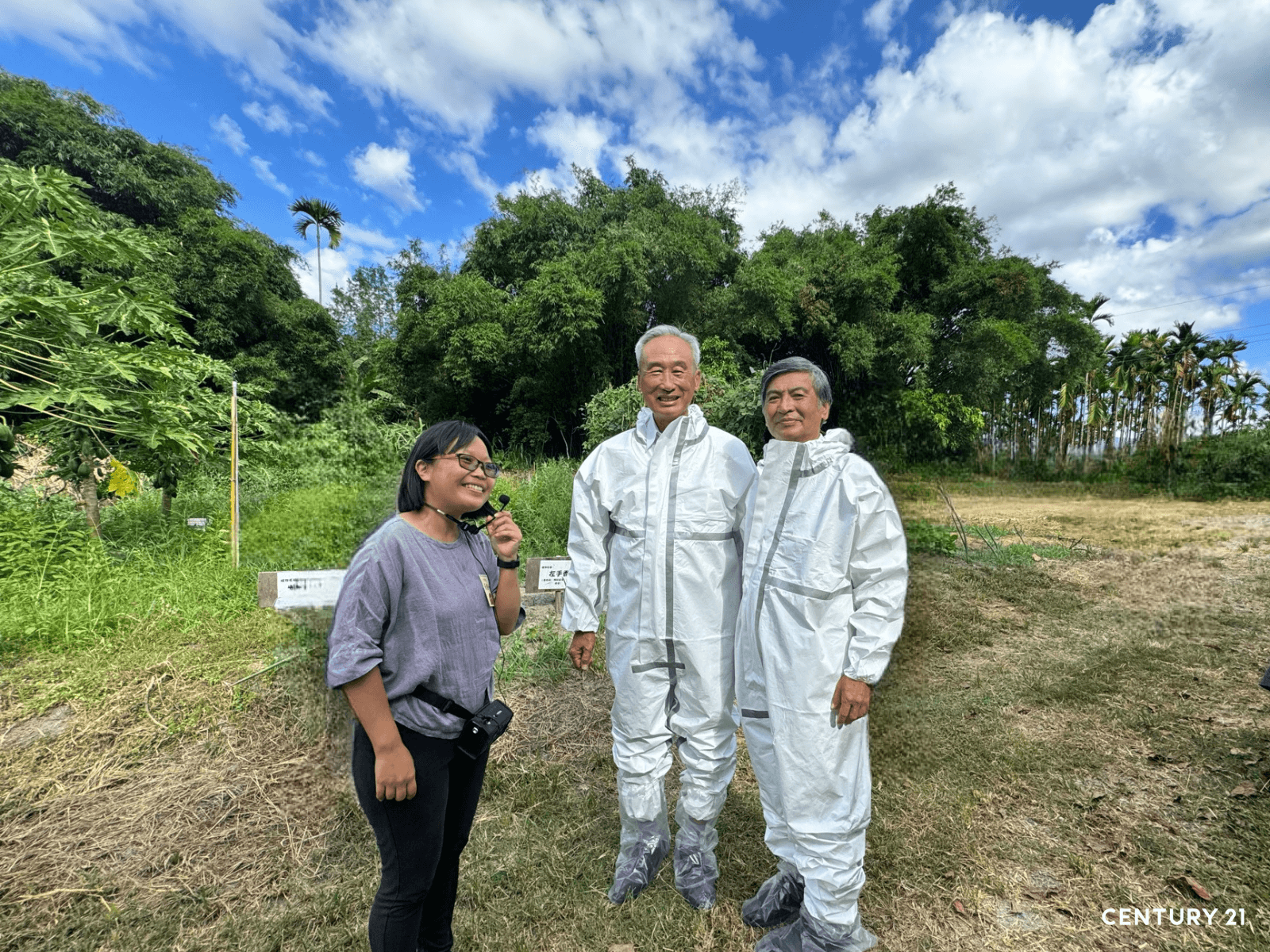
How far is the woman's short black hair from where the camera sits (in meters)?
1.38

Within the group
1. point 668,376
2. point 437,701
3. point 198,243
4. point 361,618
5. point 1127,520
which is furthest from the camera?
point 198,243

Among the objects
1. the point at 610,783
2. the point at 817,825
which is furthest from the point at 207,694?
the point at 817,825

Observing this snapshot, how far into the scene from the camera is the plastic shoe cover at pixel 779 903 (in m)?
1.89

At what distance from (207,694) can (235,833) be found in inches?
34.5

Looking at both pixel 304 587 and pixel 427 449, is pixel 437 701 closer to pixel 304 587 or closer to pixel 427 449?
pixel 427 449

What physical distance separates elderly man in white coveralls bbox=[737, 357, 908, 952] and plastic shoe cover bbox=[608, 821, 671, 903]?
471 mm

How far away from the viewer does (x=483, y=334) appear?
1349 cm

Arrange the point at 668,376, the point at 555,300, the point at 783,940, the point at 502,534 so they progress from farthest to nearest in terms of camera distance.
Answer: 1. the point at 555,300
2. the point at 668,376
3. the point at 783,940
4. the point at 502,534

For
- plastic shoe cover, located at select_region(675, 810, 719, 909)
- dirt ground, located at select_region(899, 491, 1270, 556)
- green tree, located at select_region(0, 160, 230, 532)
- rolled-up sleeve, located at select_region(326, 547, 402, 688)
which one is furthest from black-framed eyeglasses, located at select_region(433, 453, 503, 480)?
dirt ground, located at select_region(899, 491, 1270, 556)

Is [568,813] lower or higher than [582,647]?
lower

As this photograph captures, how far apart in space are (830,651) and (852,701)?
0.14 meters

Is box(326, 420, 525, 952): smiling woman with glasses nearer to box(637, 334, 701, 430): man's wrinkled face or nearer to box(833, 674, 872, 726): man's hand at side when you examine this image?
box(637, 334, 701, 430): man's wrinkled face

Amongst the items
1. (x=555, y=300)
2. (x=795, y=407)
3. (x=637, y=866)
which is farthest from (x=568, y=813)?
(x=555, y=300)

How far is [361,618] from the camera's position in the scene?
122 centimetres
